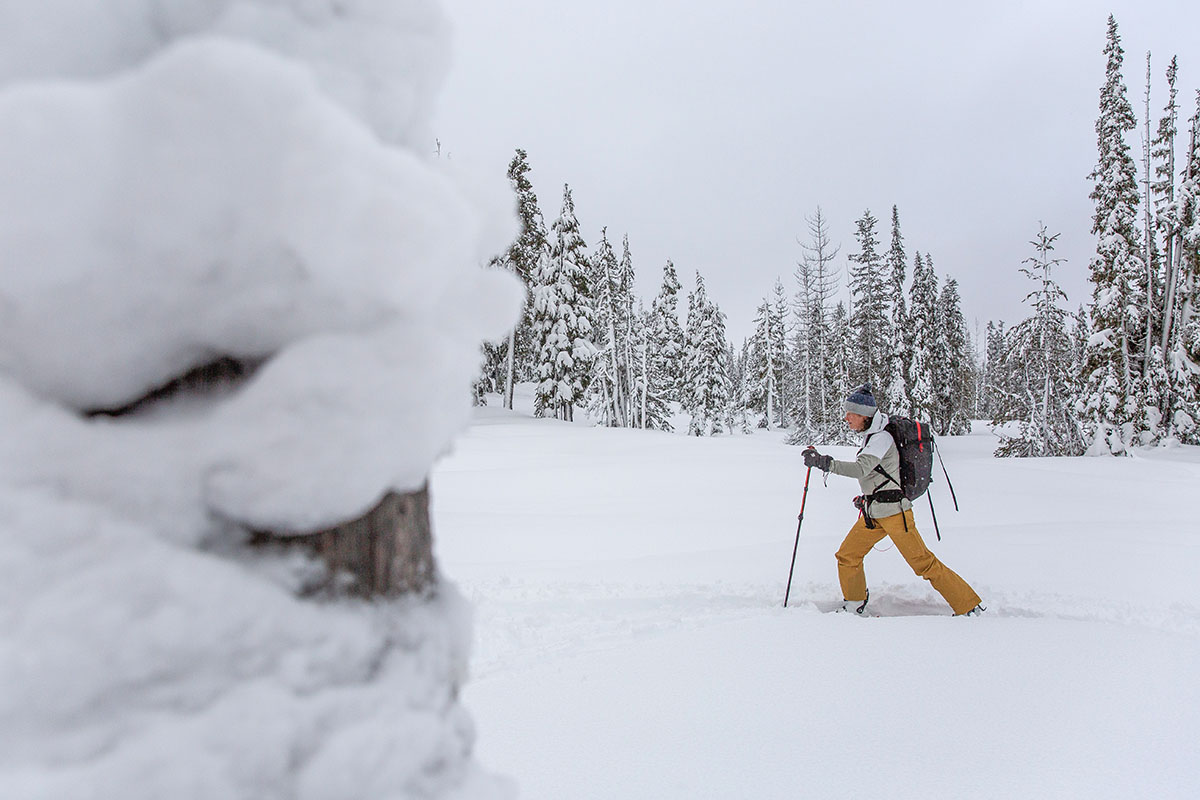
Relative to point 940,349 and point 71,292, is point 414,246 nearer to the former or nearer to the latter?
point 71,292

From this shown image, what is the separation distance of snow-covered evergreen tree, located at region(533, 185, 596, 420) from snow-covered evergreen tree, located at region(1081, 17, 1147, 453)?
64.4 feet

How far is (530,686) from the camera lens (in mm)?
3488

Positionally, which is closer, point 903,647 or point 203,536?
point 203,536

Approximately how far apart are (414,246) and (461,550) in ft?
22.7

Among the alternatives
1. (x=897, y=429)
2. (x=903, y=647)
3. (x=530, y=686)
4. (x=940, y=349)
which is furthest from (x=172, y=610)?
(x=940, y=349)

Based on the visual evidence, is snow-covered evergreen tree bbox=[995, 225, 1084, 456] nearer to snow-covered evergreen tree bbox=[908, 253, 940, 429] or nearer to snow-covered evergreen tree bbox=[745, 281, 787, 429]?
snow-covered evergreen tree bbox=[908, 253, 940, 429]

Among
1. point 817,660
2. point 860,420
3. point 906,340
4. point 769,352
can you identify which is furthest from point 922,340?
point 817,660

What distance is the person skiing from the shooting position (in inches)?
208

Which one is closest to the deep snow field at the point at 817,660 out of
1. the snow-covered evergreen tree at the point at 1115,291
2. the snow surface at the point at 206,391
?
the snow surface at the point at 206,391

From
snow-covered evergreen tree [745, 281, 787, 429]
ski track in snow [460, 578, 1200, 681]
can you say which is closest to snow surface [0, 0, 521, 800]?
ski track in snow [460, 578, 1200, 681]

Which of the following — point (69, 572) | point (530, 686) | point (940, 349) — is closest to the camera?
point (69, 572)

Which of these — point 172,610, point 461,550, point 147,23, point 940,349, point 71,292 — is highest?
point 940,349

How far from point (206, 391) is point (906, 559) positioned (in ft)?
18.5

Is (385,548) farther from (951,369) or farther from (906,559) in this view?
(951,369)
